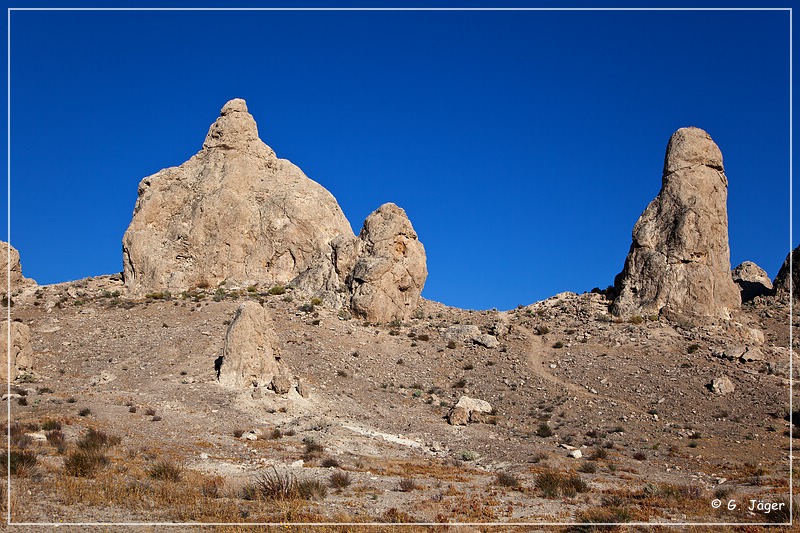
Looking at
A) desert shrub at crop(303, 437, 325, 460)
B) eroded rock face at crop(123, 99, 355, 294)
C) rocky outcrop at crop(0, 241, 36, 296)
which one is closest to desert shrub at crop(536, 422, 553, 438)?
→ desert shrub at crop(303, 437, 325, 460)

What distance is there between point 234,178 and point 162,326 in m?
15.4

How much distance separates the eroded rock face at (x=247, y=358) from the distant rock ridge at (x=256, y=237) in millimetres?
12071

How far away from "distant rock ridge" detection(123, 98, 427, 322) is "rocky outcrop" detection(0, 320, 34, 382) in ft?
47.5

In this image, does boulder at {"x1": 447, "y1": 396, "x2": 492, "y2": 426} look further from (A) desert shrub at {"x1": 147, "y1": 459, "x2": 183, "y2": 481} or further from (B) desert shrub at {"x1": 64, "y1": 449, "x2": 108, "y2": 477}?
(B) desert shrub at {"x1": 64, "y1": 449, "x2": 108, "y2": 477}

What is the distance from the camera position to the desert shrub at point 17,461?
60.2ft

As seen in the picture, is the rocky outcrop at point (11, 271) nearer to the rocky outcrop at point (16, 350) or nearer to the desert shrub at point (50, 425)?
the rocky outcrop at point (16, 350)

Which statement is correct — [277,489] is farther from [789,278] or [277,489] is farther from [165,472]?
[789,278]

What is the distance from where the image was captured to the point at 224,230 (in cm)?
5269

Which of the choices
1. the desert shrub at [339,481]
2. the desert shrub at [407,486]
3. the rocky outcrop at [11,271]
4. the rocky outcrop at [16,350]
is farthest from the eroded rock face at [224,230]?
the desert shrub at [407,486]

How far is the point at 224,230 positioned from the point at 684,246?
30.0m

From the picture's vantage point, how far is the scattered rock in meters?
36.8

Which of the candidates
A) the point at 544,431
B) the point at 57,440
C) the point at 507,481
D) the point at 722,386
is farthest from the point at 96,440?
the point at 722,386

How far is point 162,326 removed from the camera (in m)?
43.6

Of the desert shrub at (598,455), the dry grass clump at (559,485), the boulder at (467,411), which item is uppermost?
the boulder at (467,411)
